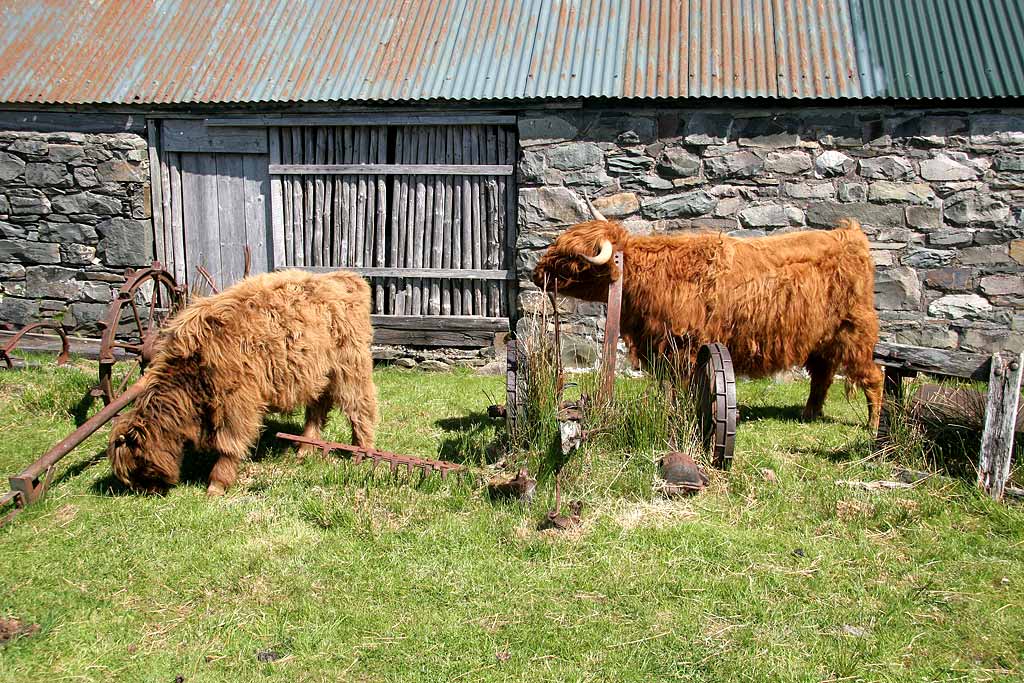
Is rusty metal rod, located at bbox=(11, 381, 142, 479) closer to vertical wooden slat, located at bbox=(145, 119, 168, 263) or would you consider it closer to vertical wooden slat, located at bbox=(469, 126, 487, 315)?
vertical wooden slat, located at bbox=(469, 126, 487, 315)

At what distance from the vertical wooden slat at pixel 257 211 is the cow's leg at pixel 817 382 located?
6.31 metres

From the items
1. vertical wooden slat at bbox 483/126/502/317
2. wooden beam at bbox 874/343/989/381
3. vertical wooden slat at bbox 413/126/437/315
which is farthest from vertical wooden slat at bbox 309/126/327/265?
wooden beam at bbox 874/343/989/381

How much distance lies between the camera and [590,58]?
9.12 metres

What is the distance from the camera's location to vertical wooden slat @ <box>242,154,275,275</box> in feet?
32.0

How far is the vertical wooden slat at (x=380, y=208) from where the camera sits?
944 cm

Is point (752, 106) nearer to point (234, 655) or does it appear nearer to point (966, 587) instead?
point (966, 587)

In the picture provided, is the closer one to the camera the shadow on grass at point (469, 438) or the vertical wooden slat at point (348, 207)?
the shadow on grass at point (469, 438)

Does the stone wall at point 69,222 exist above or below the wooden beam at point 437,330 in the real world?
above

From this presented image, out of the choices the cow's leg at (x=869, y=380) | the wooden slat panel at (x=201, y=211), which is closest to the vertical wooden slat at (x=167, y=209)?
the wooden slat panel at (x=201, y=211)

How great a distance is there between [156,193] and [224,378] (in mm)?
5424

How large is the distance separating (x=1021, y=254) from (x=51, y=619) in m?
9.22

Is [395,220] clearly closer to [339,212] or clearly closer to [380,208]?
[380,208]

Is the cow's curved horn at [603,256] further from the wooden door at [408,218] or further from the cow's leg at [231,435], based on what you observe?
the wooden door at [408,218]

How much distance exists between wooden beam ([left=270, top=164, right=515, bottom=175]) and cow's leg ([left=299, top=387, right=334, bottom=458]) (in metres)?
3.92
